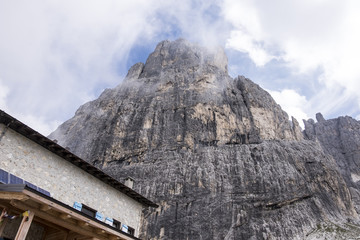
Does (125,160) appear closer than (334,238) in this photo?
No

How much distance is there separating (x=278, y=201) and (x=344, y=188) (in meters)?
18.2

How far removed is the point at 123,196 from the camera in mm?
18938

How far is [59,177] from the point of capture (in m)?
15.6

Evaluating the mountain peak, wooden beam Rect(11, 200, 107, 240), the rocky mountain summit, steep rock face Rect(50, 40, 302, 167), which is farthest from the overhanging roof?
the mountain peak

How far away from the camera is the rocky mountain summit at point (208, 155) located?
43125mm

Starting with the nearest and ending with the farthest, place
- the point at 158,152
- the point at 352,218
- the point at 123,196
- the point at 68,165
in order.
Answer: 1. the point at 68,165
2. the point at 123,196
3. the point at 352,218
4. the point at 158,152

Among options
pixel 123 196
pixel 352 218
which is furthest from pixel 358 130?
pixel 123 196

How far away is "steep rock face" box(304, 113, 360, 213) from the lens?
91.3 meters

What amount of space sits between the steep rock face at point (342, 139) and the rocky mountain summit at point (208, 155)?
3458 centimetres

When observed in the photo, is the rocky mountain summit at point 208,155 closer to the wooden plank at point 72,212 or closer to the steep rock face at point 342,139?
the wooden plank at point 72,212

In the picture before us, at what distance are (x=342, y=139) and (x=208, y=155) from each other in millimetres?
70596

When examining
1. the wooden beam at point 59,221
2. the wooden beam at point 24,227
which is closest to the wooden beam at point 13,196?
the wooden beam at point 59,221

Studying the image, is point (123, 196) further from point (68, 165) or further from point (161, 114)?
point (161, 114)

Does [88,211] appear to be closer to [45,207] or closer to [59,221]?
[59,221]
